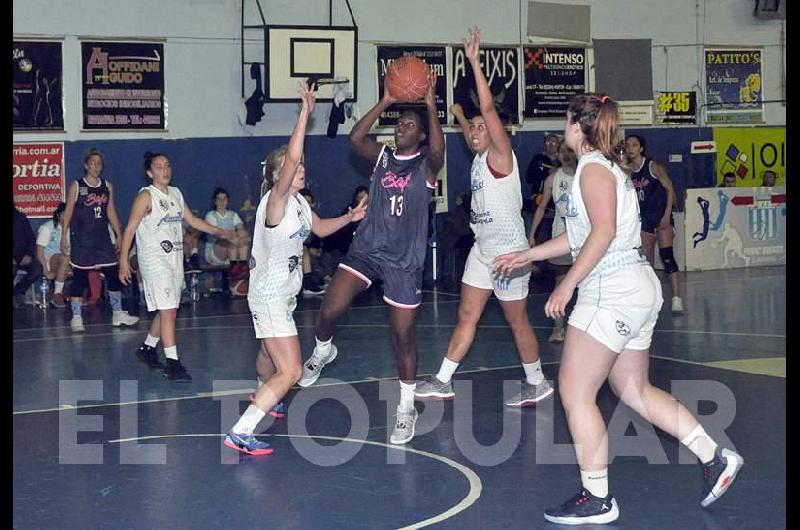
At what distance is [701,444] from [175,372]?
5.81 meters

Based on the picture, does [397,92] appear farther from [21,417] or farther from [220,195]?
[220,195]

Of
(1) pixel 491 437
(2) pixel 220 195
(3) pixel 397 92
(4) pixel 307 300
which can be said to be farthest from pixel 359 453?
(2) pixel 220 195

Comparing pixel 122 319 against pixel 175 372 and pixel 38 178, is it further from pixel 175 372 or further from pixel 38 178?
pixel 175 372

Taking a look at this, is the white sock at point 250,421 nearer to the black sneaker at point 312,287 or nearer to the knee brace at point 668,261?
the knee brace at point 668,261

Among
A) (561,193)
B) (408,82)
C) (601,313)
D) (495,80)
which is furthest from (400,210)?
(495,80)

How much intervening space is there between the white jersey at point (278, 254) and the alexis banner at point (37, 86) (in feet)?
39.0

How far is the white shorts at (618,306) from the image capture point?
649 cm

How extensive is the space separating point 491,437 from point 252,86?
13.1 metres

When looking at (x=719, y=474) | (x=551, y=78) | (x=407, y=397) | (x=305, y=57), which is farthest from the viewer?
(x=551, y=78)

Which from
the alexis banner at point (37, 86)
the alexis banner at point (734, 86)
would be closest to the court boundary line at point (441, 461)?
the alexis banner at point (37, 86)

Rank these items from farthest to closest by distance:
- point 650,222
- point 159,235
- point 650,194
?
point 650,194, point 650,222, point 159,235

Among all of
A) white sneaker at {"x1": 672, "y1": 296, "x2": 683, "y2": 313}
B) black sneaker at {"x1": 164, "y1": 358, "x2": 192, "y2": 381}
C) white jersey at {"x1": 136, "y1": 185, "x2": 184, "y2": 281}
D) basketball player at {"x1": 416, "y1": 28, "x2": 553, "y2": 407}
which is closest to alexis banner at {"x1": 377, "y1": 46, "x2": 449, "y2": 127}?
white sneaker at {"x1": 672, "y1": 296, "x2": 683, "y2": 313}

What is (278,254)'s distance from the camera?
27.5ft

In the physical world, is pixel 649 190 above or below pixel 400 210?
above
